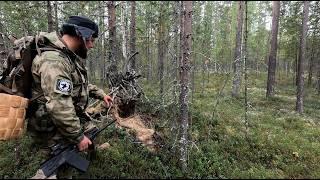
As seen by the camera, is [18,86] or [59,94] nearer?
[59,94]

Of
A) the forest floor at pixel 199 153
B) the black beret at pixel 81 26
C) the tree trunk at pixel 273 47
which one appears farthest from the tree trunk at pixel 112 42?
the tree trunk at pixel 273 47

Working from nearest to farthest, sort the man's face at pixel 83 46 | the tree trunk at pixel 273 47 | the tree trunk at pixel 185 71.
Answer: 1. the man's face at pixel 83 46
2. the tree trunk at pixel 185 71
3. the tree trunk at pixel 273 47

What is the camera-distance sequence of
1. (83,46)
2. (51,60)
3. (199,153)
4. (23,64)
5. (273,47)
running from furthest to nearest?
(273,47) → (199,153) → (83,46) → (23,64) → (51,60)

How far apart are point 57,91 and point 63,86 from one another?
0.11m

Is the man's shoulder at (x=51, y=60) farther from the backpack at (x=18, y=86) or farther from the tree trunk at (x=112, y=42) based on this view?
the tree trunk at (x=112, y=42)

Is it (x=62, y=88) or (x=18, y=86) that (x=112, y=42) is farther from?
(x=62, y=88)

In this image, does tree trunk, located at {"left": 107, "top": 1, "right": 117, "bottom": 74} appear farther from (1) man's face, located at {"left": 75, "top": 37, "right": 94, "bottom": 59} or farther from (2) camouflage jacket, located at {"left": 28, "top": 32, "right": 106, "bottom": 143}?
(2) camouflage jacket, located at {"left": 28, "top": 32, "right": 106, "bottom": 143}

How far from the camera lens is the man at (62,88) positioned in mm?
4113

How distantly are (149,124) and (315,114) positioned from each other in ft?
43.0

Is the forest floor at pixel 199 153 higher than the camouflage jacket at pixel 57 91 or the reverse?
the reverse

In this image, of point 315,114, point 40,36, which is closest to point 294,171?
point 40,36

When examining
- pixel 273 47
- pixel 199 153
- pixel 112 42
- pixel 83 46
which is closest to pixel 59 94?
pixel 83 46

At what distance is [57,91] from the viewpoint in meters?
4.07

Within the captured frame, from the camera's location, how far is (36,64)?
4352 millimetres
